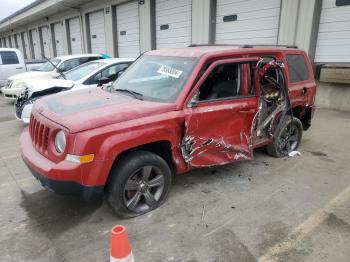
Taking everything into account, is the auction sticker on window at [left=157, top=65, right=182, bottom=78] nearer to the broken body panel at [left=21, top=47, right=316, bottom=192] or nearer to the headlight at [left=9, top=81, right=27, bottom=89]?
the broken body panel at [left=21, top=47, right=316, bottom=192]

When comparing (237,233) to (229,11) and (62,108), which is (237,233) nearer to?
(62,108)

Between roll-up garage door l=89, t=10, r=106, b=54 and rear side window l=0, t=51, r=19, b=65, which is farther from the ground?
roll-up garage door l=89, t=10, r=106, b=54

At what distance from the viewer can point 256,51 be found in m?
4.17

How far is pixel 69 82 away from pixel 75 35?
16.3 meters

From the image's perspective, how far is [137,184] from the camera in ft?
10.9

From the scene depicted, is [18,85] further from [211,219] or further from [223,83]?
[211,219]

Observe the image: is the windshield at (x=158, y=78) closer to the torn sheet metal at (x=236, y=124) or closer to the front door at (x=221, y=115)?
the front door at (x=221, y=115)

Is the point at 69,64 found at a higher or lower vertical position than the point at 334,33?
lower

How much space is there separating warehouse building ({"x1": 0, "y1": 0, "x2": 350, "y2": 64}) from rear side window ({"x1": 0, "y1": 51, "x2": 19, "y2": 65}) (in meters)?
5.81

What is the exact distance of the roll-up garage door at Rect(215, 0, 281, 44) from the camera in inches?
389

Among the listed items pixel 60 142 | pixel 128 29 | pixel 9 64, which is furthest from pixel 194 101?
pixel 128 29

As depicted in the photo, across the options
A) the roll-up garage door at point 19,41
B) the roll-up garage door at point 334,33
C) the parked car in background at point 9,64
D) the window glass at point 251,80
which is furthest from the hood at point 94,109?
the roll-up garage door at point 19,41

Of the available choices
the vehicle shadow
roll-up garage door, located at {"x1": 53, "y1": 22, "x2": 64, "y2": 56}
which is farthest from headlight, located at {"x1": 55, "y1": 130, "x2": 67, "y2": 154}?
roll-up garage door, located at {"x1": 53, "y1": 22, "x2": 64, "y2": 56}

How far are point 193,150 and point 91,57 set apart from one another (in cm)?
965
